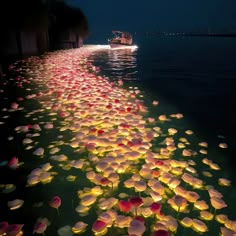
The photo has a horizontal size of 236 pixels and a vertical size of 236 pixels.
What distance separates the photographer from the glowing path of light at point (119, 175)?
3377 mm

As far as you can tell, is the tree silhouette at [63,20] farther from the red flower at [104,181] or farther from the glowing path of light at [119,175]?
the red flower at [104,181]

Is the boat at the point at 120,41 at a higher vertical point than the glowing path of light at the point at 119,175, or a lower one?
higher

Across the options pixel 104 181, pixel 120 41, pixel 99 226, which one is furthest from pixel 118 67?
pixel 120 41

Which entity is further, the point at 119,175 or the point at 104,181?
the point at 119,175

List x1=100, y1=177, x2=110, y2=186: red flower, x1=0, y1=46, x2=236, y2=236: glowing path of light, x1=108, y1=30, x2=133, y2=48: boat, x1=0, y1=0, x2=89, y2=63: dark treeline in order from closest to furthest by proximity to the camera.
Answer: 1. x1=0, y1=46, x2=236, y2=236: glowing path of light
2. x1=100, y1=177, x2=110, y2=186: red flower
3. x1=0, y1=0, x2=89, y2=63: dark treeline
4. x1=108, y1=30, x2=133, y2=48: boat

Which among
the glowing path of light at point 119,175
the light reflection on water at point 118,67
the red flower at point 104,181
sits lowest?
the glowing path of light at point 119,175

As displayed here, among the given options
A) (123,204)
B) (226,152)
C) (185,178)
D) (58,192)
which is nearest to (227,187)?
(185,178)

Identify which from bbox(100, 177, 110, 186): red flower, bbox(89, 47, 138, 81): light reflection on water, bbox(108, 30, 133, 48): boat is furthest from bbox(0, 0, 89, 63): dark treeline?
bbox(100, 177, 110, 186): red flower

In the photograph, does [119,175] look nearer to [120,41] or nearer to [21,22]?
[21,22]

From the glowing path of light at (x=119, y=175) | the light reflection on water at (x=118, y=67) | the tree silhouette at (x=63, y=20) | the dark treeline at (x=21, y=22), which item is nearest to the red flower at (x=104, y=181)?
the glowing path of light at (x=119, y=175)

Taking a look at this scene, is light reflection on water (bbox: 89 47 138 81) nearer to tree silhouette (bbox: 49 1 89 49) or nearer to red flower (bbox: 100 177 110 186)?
red flower (bbox: 100 177 110 186)

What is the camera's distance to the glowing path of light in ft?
11.1

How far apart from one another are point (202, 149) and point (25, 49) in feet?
102

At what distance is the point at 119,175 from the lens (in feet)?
15.3
